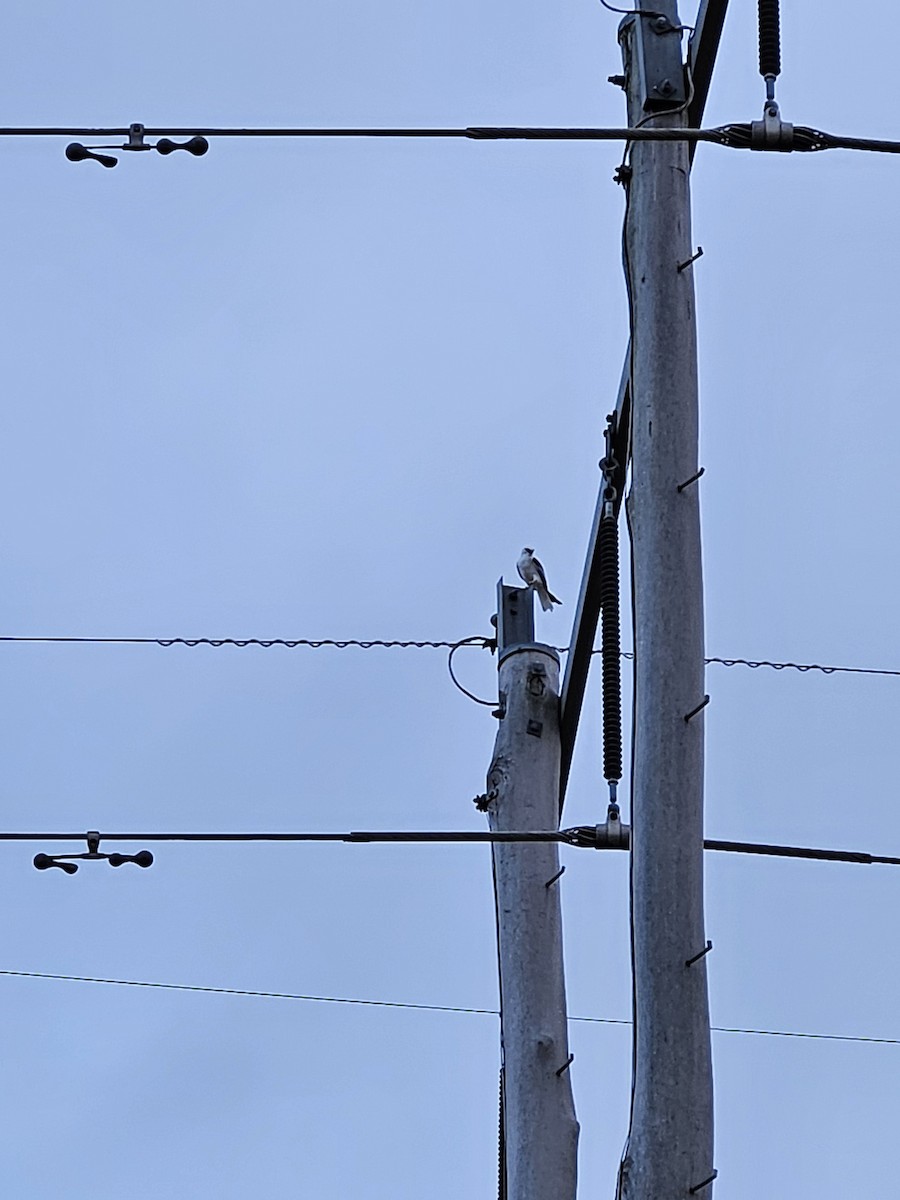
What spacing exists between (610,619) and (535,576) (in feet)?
4.84

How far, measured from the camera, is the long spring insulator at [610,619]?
24.7ft

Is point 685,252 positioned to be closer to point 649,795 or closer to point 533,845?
point 649,795

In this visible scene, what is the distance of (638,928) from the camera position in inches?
224

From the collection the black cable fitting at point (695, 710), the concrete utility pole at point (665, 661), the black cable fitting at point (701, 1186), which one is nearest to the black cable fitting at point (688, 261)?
the concrete utility pole at point (665, 661)

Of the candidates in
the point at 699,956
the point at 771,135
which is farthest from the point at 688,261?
the point at 699,956

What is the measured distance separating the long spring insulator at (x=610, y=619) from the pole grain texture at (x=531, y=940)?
0.88m

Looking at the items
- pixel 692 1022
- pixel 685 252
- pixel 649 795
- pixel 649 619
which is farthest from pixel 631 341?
pixel 692 1022

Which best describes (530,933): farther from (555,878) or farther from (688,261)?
(688,261)

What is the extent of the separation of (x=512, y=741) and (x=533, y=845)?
0.48 metres

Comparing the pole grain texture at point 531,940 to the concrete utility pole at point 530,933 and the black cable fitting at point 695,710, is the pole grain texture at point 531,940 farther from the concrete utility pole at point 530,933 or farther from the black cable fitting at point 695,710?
the black cable fitting at point 695,710

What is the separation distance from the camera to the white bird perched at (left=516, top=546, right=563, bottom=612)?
9078 mm

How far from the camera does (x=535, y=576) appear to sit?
9133mm

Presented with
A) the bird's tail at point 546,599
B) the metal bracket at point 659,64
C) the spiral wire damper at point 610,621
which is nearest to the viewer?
the metal bracket at point 659,64

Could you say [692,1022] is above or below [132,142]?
below
